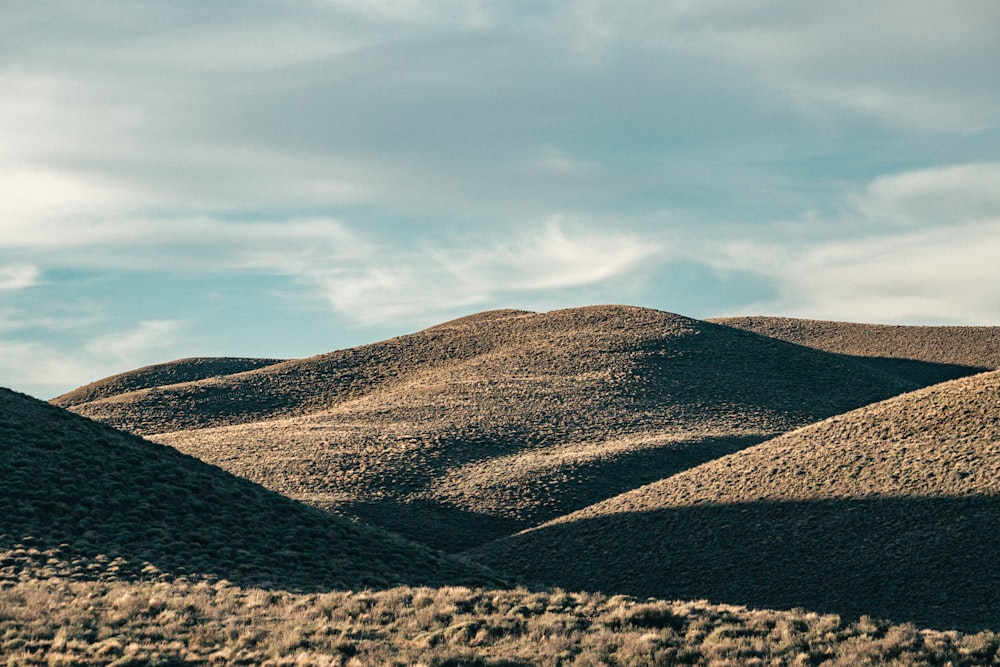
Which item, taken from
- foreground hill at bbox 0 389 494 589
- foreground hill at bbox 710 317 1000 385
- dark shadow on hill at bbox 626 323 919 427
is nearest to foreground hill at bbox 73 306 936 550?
dark shadow on hill at bbox 626 323 919 427

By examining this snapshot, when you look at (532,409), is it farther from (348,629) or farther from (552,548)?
(348,629)

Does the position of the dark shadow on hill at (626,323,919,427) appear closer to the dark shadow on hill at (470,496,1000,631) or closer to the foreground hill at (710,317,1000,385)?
the foreground hill at (710,317,1000,385)

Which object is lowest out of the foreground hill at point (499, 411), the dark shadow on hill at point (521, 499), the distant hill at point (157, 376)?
the dark shadow on hill at point (521, 499)

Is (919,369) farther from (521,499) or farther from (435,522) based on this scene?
(435,522)

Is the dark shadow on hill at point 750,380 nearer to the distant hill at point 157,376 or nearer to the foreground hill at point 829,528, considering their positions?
the foreground hill at point 829,528

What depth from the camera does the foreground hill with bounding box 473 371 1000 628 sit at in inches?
1245

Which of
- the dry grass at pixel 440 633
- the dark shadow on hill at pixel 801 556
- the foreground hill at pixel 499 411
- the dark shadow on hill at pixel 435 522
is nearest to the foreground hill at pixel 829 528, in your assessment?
the dark shadow on hill at pixel 801 556

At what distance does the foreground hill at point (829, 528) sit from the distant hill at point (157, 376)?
2818 inches

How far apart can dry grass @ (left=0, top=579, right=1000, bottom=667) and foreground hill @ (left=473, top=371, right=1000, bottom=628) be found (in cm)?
1269

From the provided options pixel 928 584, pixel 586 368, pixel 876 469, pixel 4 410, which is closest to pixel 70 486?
pixel 4 410

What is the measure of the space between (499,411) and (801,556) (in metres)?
35.6

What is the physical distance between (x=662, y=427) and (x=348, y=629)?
49189 mm

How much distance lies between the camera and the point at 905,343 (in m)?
123

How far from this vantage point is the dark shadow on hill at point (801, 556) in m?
30.7
